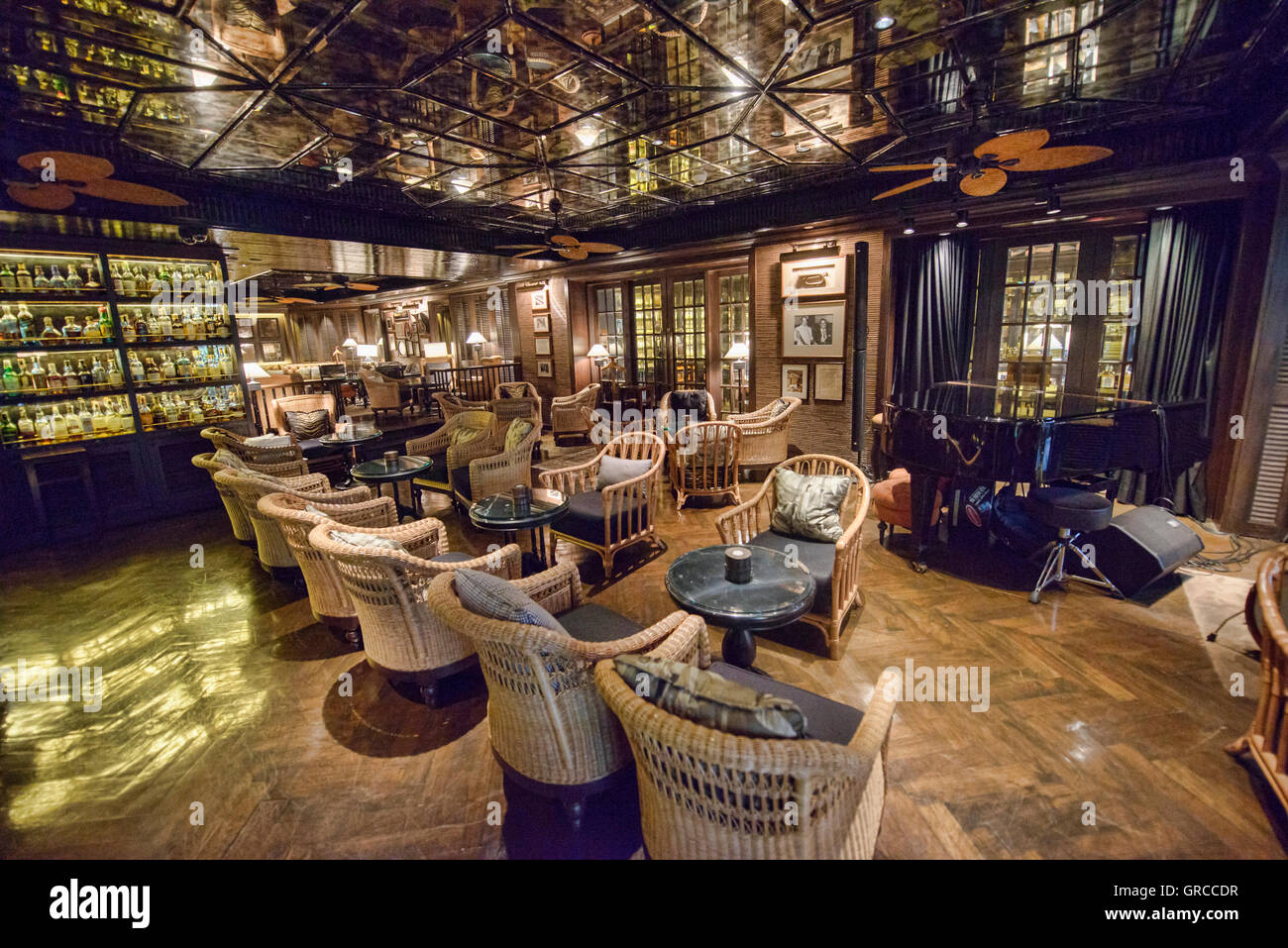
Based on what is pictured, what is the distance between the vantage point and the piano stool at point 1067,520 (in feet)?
11.7

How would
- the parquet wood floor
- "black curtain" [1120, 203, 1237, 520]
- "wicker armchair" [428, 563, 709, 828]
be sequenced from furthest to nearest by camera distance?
"black curtain" [1120, 203, 1237, 520], the parquet wood floor, "wicker armchair" [428, 563, 709, 828]

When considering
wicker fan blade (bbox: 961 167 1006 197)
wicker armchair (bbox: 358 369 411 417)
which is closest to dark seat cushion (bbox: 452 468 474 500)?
wicker fan blade (bbox: 961 167 1006 197)

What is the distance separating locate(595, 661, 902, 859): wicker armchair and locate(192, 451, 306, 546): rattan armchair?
12.5 ft

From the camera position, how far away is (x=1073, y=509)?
140 inches

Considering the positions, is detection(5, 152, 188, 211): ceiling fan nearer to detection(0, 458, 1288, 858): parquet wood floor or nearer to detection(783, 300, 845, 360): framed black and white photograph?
detection(0, 458, 1288, 858): parquet wood floor

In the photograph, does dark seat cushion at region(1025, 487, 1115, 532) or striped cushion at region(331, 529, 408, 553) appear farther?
dark seat cushion at region(1025, 487, 1115, 532)

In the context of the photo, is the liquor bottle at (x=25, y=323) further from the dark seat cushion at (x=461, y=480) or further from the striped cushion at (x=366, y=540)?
the striped cushion at (x=366, y=540)

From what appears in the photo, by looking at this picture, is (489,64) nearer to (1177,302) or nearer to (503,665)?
(503,665)

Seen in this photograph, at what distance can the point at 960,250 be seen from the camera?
5855 millimetres

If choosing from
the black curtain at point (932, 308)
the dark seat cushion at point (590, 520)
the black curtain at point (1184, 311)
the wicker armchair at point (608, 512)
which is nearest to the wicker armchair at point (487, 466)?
the wicker armchair at point (608, 512)

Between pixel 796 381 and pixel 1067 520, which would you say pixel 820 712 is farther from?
pixel 796 381

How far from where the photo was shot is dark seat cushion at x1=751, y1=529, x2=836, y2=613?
2.91 meters

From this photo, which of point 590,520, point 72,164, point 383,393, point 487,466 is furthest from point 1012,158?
point 383,393
